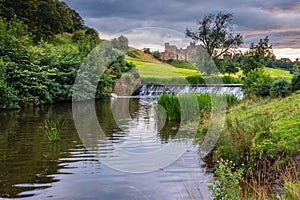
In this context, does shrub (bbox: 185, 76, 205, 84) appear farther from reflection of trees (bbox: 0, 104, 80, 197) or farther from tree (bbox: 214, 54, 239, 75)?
reflection of trees (bbox: 0, 104, 80, 197)

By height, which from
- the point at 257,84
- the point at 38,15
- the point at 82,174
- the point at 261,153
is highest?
the point at 38,15

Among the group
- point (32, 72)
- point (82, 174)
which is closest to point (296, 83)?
point (82, 174)

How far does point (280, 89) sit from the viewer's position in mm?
16281

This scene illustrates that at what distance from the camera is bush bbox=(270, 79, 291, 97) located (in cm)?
1605

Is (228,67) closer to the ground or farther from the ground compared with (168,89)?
farther from the ground

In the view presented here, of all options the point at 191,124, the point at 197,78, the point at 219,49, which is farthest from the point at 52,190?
the point at 219,49

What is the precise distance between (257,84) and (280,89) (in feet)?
8.09

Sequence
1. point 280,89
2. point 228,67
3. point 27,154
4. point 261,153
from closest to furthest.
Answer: point 261,153
point 27,154
point 280,89
point 228,67

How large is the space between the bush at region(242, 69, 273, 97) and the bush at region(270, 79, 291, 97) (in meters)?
1.12

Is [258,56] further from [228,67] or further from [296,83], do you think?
[296,83]

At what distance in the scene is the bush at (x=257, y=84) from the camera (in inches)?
704

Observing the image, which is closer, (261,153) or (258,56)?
(261,153)

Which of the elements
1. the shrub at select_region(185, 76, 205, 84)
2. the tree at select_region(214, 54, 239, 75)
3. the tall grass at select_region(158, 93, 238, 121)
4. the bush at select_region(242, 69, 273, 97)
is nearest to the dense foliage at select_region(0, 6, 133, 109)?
the shrub at select_region(185, 76, 205, 84)

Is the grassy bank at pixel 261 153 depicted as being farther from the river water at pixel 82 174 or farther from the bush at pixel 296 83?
the bush at pixel 296 83
